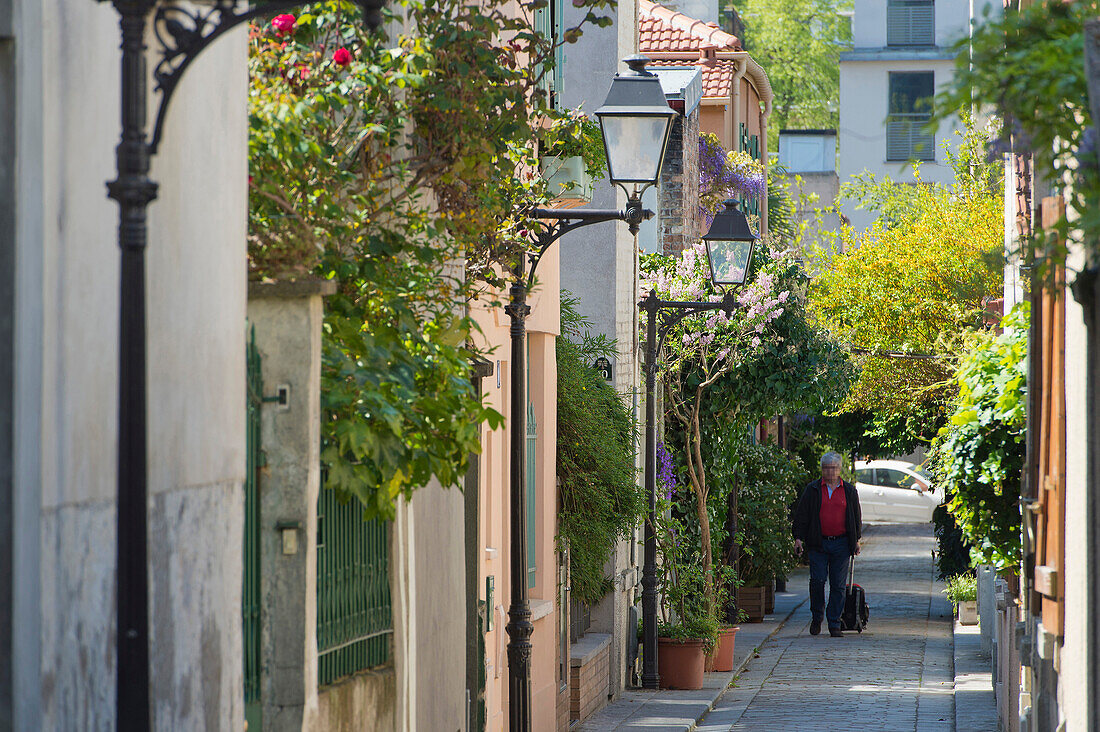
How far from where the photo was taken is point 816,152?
41.4 meters

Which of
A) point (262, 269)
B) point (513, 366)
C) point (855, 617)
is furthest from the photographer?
point (855, 617)

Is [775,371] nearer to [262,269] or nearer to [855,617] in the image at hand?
[855,617]

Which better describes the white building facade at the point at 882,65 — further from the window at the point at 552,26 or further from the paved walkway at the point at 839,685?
the window at the point at 552,26

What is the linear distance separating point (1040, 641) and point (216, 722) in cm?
415

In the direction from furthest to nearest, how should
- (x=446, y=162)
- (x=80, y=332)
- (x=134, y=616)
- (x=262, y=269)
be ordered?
(x=446, y=162) < (x=262, y=269) < (x=80, y=332) < (x=134, y=616)

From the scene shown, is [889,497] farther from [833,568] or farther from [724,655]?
[724,655]

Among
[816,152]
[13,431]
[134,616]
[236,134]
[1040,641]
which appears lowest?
[1040,641]

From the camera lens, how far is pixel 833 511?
17500mm

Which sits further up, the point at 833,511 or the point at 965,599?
the point at 833,511

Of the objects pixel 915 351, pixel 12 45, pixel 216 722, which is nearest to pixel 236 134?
pixel 12 45

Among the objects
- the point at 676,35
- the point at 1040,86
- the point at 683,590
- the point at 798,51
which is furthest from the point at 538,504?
the point at 798,51

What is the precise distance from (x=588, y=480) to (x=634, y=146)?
3832mm

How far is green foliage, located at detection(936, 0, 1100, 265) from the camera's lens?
3447 millimetres

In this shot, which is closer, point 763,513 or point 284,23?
point 284,23
